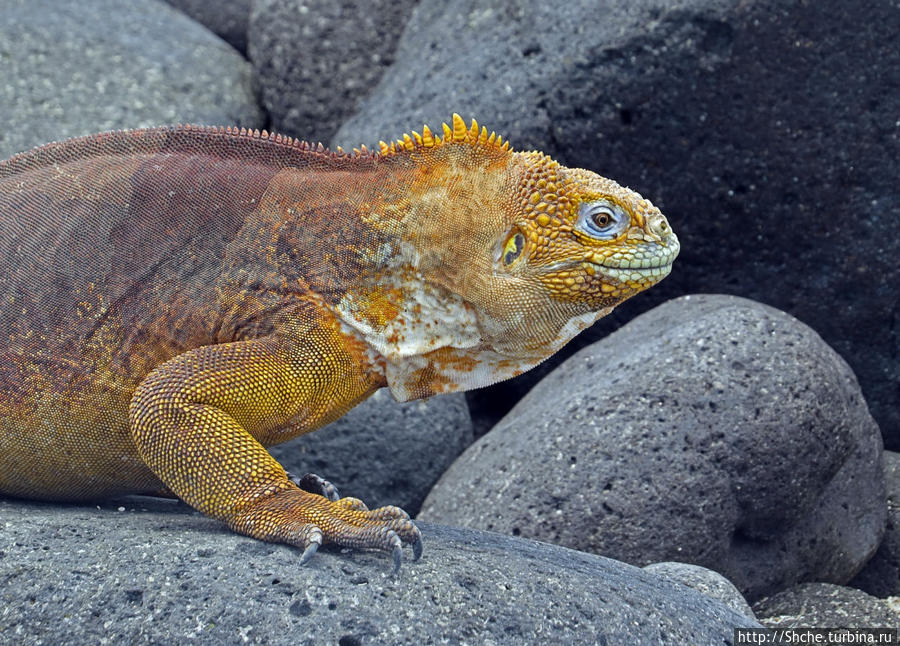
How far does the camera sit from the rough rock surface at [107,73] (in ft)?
21.0

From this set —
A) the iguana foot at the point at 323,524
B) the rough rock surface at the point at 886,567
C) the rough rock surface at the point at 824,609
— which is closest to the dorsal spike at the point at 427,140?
the iguana foot at the point at 323,524

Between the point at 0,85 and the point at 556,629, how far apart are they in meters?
5.36

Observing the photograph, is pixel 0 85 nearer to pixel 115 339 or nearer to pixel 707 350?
pixel 115 339

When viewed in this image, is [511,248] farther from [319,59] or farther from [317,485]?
[319,59]

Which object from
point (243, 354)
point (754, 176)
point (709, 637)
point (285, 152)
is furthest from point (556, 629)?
point (754, 176)

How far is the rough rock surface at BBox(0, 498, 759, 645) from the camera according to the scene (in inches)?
108

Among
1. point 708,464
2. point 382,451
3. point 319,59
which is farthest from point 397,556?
point 319,59

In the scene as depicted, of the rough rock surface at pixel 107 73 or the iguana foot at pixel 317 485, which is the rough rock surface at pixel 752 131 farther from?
the iguana foot at pixel 317 485

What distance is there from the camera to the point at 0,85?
653 cm

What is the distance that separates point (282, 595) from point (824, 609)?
2.66 m

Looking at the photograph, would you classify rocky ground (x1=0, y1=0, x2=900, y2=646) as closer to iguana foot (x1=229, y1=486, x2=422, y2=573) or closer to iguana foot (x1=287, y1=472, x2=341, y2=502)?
iguana foot (x1=229, y1=486, x2=422, y2=573)

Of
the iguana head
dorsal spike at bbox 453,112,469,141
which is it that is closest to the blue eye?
the iguana head

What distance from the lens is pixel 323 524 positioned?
119 inches

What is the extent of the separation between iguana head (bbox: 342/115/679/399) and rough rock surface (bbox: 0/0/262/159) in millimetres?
3588
